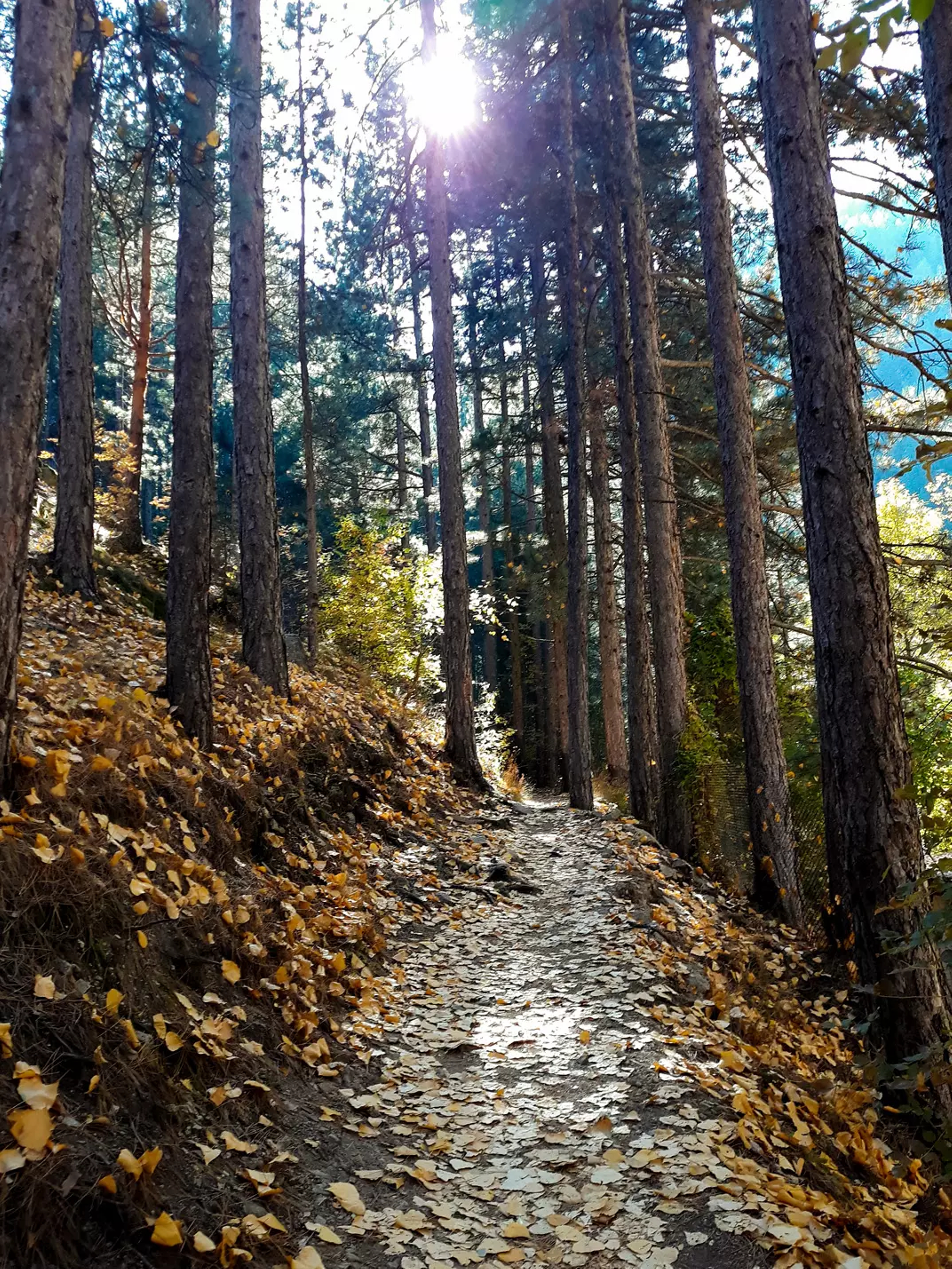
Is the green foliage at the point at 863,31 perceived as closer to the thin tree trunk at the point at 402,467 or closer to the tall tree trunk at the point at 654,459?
the tall tree trunk at the point at 654,459

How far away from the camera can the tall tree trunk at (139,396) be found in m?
12.5

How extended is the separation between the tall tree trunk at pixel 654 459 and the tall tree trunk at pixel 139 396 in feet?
19.7

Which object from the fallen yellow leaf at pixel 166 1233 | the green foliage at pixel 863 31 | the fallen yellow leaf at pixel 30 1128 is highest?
the green foliage at pixel 863 31

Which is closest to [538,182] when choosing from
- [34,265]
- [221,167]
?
[221,167]

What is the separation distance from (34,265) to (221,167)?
774 centimetres

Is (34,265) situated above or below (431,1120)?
above

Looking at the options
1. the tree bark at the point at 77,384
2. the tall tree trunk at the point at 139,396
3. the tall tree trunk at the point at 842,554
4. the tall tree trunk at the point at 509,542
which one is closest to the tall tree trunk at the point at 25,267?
the tall tree trunk at the point at 842,554

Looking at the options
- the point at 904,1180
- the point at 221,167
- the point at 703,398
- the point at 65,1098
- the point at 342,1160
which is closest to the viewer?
the point at 65,1098

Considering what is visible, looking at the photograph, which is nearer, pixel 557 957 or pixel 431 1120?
pixel 431 1120

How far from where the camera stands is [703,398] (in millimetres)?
13367

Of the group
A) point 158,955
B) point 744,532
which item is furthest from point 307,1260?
point 744,532

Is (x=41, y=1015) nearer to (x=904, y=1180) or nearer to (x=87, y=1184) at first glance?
(x=87, y=1184)

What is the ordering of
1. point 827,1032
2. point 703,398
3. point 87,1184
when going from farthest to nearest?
1. point 703,398
2. point 827,1032
3. point 87,1184

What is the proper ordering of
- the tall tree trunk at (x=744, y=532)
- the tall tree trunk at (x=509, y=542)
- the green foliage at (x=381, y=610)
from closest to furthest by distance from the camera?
the tall tree trunk at (x=744, y=532), the green foliage at (x=381, y=610), the tall tree trunk at (x=509, y=542)
